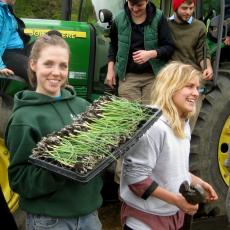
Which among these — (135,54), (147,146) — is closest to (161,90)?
(147,146)

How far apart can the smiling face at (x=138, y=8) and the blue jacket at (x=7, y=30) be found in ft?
2.95

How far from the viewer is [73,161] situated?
6.99ft

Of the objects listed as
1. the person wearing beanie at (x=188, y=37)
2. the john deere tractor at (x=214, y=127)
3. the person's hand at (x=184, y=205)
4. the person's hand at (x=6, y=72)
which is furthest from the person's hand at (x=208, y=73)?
the person's hand at (x=184, y=205)

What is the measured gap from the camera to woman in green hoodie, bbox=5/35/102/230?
90.5 inches

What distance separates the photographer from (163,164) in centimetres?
261

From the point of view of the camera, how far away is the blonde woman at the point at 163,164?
255cm

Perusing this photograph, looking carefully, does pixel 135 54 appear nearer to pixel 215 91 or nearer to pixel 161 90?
pixel 215 91

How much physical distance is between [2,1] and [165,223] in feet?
7.20

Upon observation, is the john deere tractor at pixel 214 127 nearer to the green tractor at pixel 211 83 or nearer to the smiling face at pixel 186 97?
the green tractor at pixel 211 83

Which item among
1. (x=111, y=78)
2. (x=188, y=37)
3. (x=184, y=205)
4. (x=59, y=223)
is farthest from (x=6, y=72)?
(x=184, y=205)

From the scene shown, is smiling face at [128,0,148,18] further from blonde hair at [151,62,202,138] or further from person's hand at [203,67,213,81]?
blonde hair at [151,62,202,138]

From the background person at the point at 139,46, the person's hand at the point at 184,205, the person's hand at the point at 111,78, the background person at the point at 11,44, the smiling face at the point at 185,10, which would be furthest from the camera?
the person's hand at the point at 111,78

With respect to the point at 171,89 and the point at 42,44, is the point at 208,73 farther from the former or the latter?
the point at 42,44

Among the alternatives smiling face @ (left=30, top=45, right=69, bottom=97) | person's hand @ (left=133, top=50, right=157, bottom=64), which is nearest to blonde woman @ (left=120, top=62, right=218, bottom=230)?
smiling face @ (left=30, top=45, right=69, bottom=97)
